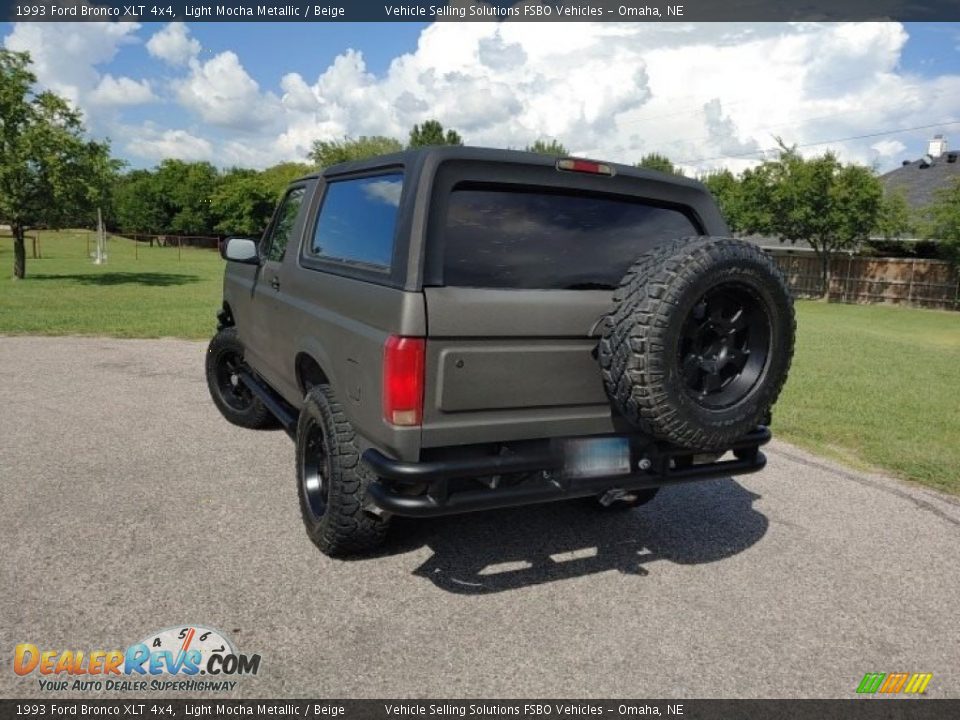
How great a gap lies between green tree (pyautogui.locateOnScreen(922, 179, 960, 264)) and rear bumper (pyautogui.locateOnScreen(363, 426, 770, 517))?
27.2m

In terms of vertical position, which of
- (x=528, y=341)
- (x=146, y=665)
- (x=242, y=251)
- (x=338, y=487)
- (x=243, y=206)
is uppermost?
(x=243, y=206)

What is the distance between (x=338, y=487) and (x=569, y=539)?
1.47m

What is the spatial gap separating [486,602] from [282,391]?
2.14 m

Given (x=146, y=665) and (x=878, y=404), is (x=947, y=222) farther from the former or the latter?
(x=146, y=665)

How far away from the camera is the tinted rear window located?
9.87 feet

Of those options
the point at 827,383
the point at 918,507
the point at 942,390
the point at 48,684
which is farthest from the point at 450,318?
the point at 942,390

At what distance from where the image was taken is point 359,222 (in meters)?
3.62

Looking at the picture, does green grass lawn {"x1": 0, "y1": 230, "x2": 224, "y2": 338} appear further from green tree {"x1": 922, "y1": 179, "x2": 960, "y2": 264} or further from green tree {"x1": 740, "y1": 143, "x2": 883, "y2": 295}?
green tree {"x1": 922, "y1": 179, "x2": 960, "y2": 264}

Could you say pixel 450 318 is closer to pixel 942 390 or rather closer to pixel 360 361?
pixel 360 361

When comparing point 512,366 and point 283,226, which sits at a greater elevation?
point 283,226

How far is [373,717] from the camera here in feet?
7.93

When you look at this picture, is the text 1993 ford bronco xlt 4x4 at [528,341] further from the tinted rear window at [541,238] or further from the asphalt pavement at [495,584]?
the asphalt pavement at [495,584]

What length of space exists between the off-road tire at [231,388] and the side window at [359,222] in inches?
79.6

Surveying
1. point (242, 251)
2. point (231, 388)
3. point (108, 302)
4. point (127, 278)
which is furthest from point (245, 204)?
point (242, 251)
